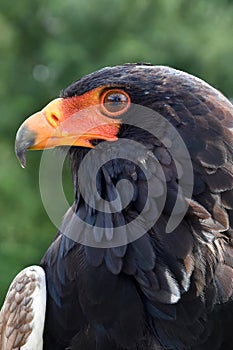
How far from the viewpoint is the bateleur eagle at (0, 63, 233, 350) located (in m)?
3.16

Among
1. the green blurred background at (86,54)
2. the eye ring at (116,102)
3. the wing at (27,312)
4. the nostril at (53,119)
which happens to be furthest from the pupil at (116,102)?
the green blurred background at (86,54)

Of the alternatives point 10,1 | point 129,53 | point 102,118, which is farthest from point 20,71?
point 102,118

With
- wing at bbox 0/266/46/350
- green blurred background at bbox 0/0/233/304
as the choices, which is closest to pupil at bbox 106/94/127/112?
wing at bbox 0/266/46/350

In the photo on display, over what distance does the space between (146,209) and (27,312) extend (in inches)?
31.7

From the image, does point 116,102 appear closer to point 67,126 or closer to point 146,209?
point 67,126

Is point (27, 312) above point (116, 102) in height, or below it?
below

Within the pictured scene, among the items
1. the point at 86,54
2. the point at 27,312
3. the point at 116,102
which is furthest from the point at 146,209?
the point at 86,54

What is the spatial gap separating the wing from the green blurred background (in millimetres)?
6691

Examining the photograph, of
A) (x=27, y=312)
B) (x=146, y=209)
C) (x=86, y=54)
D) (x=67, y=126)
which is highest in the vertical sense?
(x=67, y=126)

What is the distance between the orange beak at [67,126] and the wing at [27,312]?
573 mm

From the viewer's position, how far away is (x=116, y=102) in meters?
3.28

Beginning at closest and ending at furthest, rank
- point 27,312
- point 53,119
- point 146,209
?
point 146,209 < point 53,119 < point 27,312

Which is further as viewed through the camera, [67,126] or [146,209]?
[67,126]

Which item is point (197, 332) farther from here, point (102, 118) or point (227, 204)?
point (102, 118)
